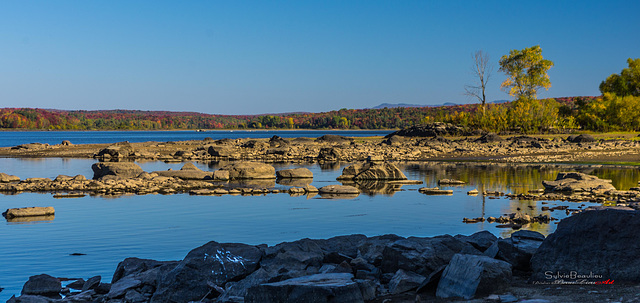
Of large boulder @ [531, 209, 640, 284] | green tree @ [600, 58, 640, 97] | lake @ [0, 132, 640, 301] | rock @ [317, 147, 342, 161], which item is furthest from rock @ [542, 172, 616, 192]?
green tree @ [600, 58, 640, 97]

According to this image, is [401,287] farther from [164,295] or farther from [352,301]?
[164,295]

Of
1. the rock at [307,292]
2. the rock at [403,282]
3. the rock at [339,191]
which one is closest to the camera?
the rock at [307,292]

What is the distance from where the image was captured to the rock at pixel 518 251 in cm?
807

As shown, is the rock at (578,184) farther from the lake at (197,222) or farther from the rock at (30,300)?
the rock at (30,300)

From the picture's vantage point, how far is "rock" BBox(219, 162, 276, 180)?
→ 27047 mm

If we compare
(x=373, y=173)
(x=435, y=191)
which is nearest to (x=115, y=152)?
(x=373, y=173)

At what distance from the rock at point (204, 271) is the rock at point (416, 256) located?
1950 millimetres

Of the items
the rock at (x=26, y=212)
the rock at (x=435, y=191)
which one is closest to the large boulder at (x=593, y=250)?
the rock at (x=435, y=191)

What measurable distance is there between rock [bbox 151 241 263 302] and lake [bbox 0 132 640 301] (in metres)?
2.34

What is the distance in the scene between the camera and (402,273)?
7.56 metres

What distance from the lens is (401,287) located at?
7285 millimetres

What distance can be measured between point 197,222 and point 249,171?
39.3 feet

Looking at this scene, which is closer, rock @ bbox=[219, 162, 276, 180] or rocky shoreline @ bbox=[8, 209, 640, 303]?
rocky shoreline @ bbox=[8, 209, 640, 303]

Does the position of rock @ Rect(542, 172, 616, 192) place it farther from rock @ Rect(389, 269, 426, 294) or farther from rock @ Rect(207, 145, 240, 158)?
rock @ Rect(207, 145, 240, 158)
